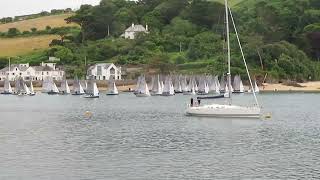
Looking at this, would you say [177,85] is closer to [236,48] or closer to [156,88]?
[156,88]

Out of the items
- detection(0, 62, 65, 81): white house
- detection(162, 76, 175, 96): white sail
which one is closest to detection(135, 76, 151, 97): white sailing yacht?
detection(162, 76, 175, 96): white sail

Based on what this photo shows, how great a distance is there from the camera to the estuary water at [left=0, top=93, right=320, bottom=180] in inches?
1463

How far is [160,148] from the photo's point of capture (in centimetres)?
4669

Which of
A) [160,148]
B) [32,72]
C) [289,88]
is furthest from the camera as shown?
[32,72]

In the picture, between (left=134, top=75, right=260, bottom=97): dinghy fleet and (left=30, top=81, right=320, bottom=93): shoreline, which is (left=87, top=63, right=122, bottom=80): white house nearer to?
(left=134, top=75, right=260, bottom=97): dinghy fleet

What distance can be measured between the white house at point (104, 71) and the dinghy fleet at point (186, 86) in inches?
1139

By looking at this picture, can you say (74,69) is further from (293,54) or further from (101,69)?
(293,54)

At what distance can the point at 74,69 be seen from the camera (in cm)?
18675

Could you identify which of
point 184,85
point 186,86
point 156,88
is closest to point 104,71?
point 184,85

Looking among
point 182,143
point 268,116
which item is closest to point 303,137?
point 182,143

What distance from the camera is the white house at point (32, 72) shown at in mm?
185250

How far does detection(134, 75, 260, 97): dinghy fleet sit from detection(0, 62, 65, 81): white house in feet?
149

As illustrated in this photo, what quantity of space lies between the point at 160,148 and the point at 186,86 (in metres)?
100

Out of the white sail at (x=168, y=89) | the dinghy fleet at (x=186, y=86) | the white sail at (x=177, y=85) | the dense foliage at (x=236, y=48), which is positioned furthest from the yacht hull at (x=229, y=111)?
the dense foliage at (x=236, y=48)
